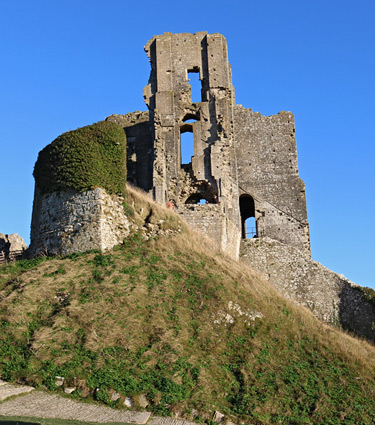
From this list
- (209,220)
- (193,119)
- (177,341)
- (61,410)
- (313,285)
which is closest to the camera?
(61,410)

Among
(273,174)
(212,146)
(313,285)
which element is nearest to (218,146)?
(212,146)

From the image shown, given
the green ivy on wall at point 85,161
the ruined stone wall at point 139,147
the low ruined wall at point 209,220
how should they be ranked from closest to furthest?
the green ivy on wall at point 85,161 < the low ruined wall at point 209,220 < the ruined stone wall at point 139,147

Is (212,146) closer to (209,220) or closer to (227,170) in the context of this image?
(227,170)

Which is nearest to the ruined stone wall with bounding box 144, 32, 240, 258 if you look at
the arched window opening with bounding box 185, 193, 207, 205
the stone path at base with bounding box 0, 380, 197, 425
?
the arched window opening with bounding box 185, 193, 207, 205

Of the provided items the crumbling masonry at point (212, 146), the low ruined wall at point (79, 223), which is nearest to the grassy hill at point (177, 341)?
the low ruined wall at point (79, 223)

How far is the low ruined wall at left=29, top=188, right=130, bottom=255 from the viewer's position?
731 inches

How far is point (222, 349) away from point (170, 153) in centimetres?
1538

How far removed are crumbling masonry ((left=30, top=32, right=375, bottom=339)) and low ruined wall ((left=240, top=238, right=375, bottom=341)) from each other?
4 cm

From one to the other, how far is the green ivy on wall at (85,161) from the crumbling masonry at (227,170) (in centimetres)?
463

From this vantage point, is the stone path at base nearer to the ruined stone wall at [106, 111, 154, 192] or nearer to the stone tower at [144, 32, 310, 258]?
the stone tower at [144, 32, 310, 258]

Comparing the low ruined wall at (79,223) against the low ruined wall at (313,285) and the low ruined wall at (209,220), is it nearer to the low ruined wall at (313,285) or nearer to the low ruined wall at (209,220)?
the low ruined wall at (209,220)

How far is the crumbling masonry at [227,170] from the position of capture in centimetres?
2391

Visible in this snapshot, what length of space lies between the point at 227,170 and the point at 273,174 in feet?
11.4

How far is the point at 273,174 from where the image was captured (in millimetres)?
30094
